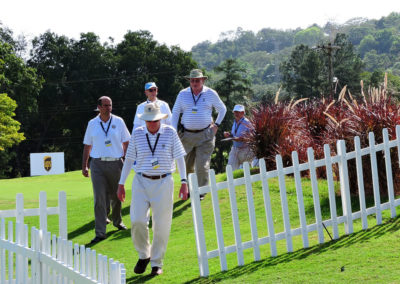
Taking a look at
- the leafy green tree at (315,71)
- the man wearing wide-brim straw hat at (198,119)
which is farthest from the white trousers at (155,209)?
the leafy green tree at (315,71)

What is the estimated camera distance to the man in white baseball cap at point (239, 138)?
14989 mm

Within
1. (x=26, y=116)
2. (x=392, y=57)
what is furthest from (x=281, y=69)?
(x=392, y=57)

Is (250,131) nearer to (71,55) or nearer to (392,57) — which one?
(71,55)

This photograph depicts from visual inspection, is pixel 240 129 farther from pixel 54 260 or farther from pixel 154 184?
pixel 54 260

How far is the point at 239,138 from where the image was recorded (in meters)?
14.8

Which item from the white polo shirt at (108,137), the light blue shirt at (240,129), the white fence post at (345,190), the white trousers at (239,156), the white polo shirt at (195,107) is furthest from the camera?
the white trousers at (239,156)

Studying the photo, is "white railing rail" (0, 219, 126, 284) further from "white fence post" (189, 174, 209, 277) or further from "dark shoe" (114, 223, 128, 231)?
"dark shoe" (114, 223, 128, 231)

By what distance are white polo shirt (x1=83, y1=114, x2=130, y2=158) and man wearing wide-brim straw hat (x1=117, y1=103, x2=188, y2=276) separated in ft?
9.12

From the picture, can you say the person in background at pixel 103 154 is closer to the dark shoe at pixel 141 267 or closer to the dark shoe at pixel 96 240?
the dark shoe at pixel 96 240

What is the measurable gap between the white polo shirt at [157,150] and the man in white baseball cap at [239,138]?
21.6ft

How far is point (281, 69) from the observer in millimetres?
83625

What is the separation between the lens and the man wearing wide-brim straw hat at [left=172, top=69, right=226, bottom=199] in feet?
39.5

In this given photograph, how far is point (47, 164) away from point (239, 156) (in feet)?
131

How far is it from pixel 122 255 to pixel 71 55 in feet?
203
